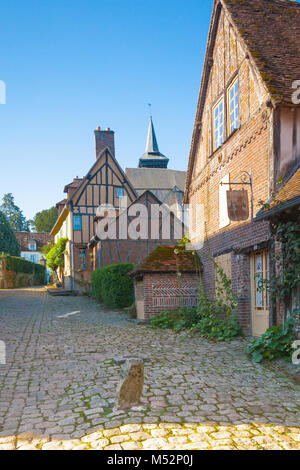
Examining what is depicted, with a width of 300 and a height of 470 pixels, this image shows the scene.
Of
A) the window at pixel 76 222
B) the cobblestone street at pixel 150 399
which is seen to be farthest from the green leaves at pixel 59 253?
the cobblestone street at pixel 150 399

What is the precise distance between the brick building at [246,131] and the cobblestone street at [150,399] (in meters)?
1.90

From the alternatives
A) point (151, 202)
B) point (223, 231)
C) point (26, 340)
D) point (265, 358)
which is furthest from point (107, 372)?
point (151, 202)

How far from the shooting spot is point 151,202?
20.8 m

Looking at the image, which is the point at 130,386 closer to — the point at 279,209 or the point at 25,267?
the point at 279,209

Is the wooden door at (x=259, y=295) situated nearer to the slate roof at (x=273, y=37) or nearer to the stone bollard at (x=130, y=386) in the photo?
the slate roof at (x=273, y=37)

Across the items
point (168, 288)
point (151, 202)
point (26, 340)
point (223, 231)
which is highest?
point (151, 202)

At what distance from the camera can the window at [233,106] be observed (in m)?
9.74

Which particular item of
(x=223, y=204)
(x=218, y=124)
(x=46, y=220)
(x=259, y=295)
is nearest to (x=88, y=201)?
(x=218, y=124)

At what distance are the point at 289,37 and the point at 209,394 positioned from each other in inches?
340

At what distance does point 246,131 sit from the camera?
9070 millimetres

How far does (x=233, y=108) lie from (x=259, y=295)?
460cm

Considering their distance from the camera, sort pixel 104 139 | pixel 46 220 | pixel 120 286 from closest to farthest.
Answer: pixel 120 286 → pixel 104 139 → pixel 46 220

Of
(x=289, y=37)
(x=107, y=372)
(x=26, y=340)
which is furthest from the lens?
(x=289, y=37)
